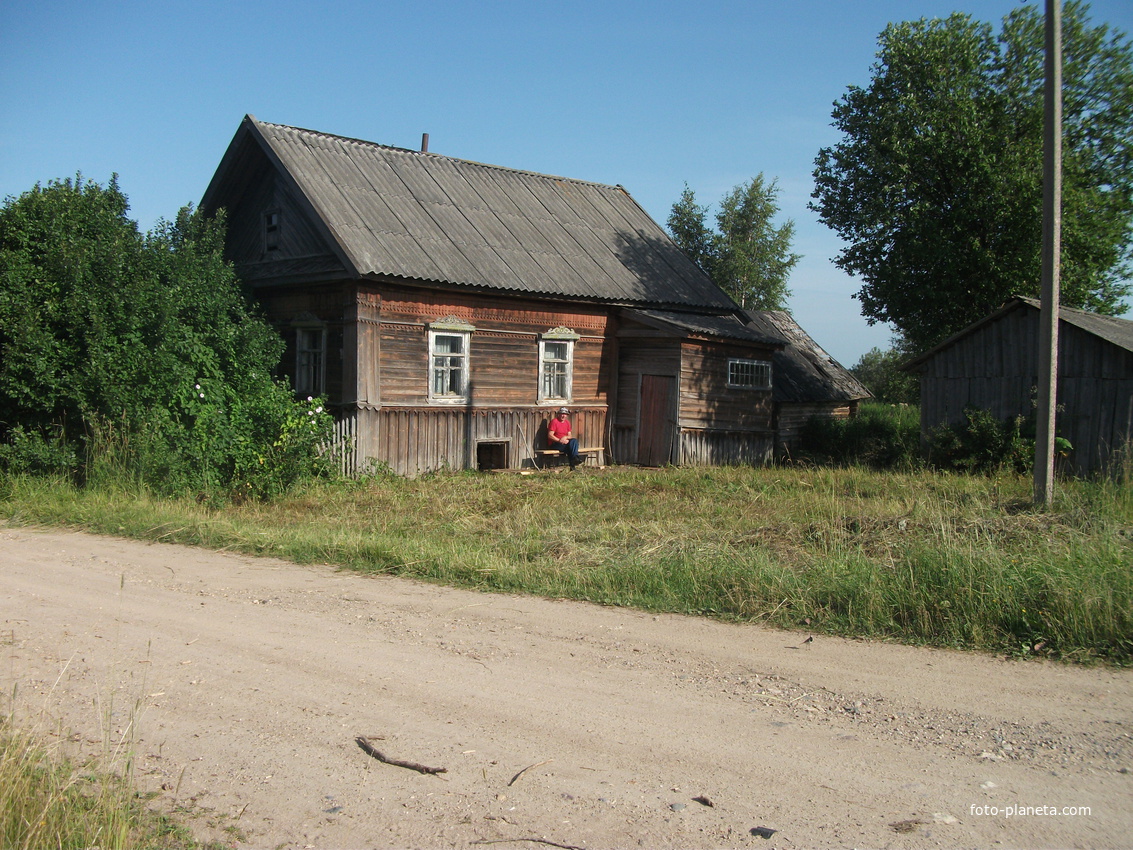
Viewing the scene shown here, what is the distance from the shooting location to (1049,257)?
9820 mm

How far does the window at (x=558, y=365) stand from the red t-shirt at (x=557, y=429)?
25.8 inches

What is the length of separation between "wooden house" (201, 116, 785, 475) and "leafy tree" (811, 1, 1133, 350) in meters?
5.43

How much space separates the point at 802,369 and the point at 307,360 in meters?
14.4

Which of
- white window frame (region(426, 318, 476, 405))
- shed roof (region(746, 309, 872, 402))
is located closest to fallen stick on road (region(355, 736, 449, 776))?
white window frame (region(426, 318, 476, 405))

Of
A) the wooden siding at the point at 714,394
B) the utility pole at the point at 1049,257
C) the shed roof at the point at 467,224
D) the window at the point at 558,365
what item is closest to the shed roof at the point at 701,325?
the wooden siding at the point at 714,394

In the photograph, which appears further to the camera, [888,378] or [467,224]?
[888,378]

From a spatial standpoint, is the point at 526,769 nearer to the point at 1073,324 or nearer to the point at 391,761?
the point at 391,761

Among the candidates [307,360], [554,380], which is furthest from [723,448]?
[307,360]

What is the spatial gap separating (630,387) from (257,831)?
15899 mm

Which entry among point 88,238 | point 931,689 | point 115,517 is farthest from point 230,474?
point 931,689

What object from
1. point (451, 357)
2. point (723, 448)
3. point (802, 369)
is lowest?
point (723, 448)

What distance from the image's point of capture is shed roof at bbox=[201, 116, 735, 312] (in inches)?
626

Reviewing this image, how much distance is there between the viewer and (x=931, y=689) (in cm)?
514

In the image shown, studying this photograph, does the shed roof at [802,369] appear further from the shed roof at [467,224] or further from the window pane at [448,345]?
the window pane at [448,345]
